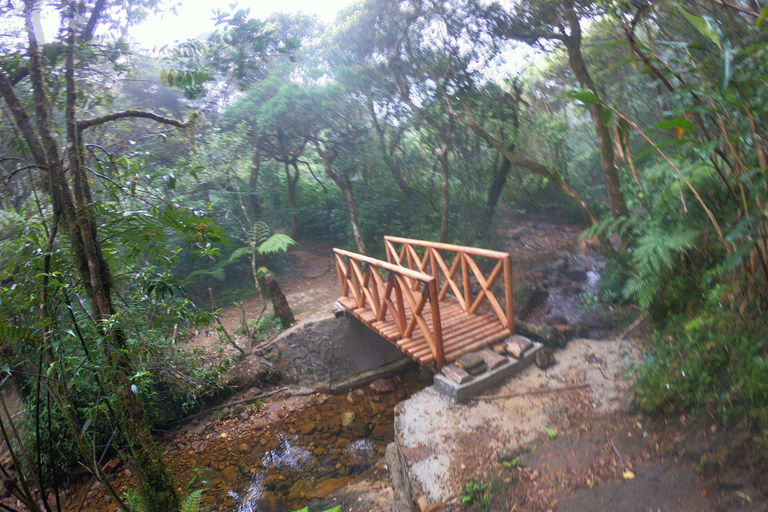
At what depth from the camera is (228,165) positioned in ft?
26.7

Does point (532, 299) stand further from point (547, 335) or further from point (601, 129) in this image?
point (601, 129)

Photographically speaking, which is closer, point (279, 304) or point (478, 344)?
point (478, 344)

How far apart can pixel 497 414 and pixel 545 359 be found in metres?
0.82

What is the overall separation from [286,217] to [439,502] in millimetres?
8428

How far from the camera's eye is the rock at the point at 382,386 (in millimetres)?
5293

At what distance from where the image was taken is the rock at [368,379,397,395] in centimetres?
529

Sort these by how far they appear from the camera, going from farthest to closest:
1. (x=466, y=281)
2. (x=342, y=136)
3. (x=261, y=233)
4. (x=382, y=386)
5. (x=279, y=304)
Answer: (x=342, y=136) < (x=261, y=233) < (x=279, y=304) < (x=382, y=386) < (x=466, y=281)

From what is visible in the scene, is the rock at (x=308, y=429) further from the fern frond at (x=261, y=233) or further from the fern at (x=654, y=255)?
the fern frond at (x=261, y=233)

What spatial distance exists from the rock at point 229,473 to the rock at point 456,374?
223 centimetres

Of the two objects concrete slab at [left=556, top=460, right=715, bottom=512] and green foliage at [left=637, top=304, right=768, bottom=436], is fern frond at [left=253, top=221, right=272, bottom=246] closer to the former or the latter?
green foliage at [left=637, top=304, right=768, bottom=436]

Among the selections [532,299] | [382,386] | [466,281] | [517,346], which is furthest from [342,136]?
[517,346]

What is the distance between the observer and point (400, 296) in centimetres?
445

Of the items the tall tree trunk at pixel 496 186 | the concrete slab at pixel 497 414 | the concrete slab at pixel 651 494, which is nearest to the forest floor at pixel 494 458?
the concrete slab at pixel 651 494

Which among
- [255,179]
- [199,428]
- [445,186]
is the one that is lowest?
[199,428]
